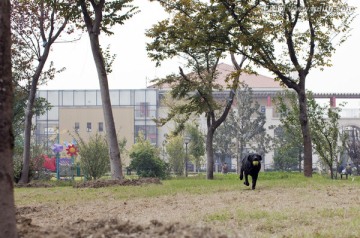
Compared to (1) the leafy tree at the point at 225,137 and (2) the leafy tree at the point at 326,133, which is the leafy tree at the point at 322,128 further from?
(1) the leafy tree at the point at 225,137

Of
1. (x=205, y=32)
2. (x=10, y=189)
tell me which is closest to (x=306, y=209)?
(x=10, y=189)

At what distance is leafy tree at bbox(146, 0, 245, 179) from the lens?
70.1ft

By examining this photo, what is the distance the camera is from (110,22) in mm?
21234

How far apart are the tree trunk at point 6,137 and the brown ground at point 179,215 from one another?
0.51 meters

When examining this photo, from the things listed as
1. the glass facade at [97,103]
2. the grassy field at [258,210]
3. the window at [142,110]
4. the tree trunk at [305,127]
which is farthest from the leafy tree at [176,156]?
the grassy field at [258,210]

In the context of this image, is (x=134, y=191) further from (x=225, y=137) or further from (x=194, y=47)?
(x=225, y=137)

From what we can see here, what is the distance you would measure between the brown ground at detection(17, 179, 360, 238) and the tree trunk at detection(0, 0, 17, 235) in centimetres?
51

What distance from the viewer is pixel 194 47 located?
22109mm

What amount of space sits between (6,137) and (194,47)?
17078mm

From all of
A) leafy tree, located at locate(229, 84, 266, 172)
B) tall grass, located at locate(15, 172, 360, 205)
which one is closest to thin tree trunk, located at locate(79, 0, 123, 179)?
tall grass, located at locate(15, 172, 360, 205)

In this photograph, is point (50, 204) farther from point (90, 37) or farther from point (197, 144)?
point (197, 144)

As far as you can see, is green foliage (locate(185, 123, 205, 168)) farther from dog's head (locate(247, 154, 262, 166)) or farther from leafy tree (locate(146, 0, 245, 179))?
dog's head (locate(247, 154, 262, 166))

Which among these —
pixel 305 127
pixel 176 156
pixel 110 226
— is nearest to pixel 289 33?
pixel 305 127

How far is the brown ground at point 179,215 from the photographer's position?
599cm
